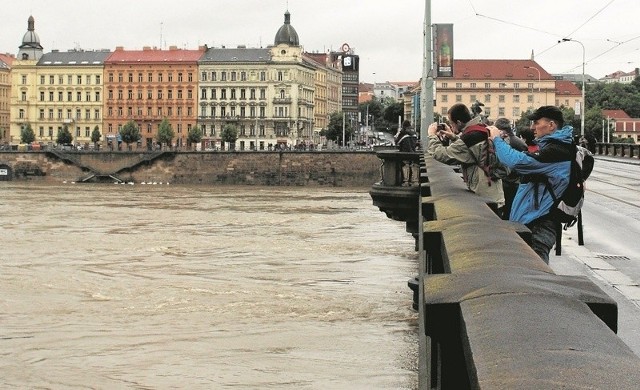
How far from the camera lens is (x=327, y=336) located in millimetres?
15047

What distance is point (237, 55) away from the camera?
452ft

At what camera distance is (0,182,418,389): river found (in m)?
13.0

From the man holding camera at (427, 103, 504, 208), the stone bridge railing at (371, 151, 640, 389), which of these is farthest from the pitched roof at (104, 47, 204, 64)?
the stone bridge railing at (371, 151, 640, 389)

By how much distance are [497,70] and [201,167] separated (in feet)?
229

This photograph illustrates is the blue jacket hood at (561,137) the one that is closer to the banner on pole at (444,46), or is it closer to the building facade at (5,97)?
the banner on pole at (444,46)

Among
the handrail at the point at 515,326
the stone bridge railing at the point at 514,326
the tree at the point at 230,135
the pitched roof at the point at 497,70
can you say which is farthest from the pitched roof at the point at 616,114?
the handrail at the point at 515,326

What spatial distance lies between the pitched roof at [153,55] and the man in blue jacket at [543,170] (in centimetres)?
→ 13172

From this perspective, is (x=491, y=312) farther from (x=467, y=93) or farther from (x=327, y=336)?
(x=467, y=93)

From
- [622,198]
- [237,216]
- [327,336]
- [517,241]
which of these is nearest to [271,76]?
[237,216]

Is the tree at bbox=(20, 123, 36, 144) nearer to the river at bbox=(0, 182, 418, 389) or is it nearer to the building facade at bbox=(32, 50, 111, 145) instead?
the building facade at bbox=(32, 50, 111, 145)

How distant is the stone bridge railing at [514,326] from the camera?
6.93 feet

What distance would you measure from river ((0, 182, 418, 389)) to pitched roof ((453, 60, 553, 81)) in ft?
379

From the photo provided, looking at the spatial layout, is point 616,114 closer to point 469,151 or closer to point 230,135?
point 230,135

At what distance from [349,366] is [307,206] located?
43394 millimetres
